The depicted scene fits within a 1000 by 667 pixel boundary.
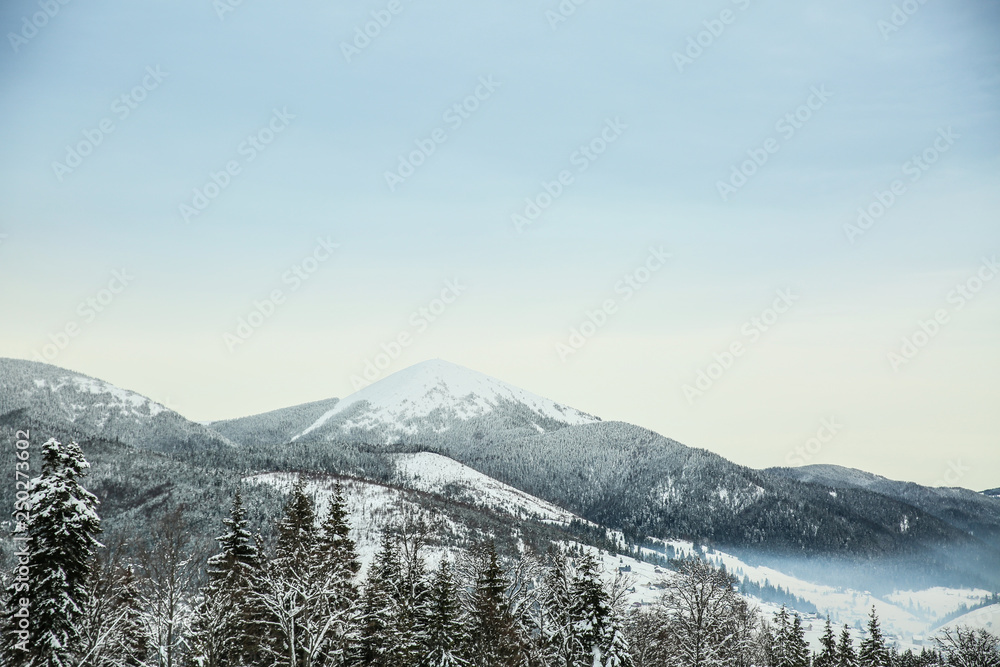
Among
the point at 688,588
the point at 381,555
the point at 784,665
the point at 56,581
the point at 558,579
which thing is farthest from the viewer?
the point at 784,665

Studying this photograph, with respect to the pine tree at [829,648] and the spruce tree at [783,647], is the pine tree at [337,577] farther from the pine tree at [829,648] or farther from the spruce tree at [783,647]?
the pine tree at [829,648]

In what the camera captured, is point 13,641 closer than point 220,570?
Yes

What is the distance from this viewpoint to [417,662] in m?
39.4

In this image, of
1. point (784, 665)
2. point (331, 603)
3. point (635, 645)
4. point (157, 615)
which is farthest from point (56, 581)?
point (784, 665)

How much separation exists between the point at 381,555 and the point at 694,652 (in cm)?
1949

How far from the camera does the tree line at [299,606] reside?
27953 mm

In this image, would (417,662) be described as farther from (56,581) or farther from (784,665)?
(784,665)

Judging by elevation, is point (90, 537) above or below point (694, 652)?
above

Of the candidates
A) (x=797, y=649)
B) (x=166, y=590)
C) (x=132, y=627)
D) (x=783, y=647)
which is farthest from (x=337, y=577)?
(x=797, y=649)

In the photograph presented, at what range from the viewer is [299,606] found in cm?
3150

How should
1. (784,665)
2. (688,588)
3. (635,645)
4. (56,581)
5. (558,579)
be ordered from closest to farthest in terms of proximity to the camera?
(56,581)
(558,579)
(688,588)
(635,645)
(784,665)

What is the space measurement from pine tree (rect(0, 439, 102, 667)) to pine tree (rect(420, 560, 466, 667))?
17.5 metres

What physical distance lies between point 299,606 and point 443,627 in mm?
10884

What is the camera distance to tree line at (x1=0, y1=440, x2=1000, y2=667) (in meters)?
28.0
